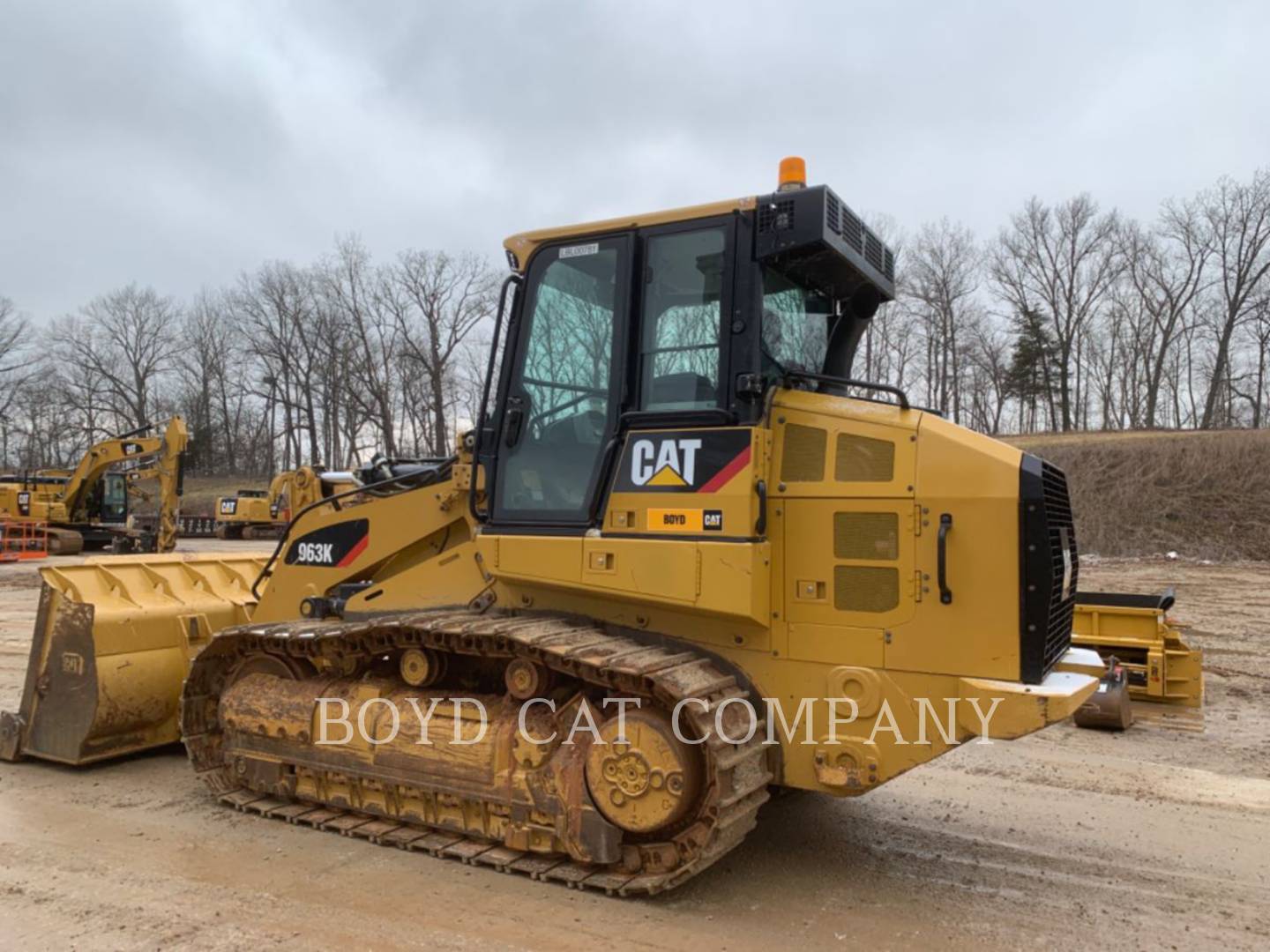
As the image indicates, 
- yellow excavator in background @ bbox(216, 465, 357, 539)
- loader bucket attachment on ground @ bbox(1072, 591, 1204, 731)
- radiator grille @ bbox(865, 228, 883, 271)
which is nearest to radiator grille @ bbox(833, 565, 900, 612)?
radiator grille @ bbox(865, 228, 883, 271)

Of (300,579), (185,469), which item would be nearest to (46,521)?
(300,579)

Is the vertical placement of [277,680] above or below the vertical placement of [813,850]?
above

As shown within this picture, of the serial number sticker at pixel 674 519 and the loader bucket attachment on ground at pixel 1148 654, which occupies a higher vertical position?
the serial number sticker at pixel 674 519

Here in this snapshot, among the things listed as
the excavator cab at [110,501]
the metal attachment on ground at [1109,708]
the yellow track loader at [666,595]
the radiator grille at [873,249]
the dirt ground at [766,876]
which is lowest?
the dirt ground at [766,876]

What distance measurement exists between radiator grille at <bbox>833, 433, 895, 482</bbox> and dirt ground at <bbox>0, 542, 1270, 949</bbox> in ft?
6.13

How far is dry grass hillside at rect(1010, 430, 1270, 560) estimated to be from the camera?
20.7m

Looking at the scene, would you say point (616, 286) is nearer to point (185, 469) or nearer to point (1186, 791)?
point (1186, 791)

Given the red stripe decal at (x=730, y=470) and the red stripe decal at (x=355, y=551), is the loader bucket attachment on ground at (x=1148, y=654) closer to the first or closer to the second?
the red stripe decal at (x=730, y=470)

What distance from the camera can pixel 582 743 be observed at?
4094mm

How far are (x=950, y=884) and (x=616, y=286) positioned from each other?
3.24 metres

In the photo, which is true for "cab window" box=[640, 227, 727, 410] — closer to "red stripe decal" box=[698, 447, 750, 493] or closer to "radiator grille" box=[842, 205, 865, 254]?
"red stripe decal" box=[698, 447, 750, 493]

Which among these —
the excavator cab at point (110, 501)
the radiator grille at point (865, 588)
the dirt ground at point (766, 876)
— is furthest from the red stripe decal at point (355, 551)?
the excavator cab at point (110, 501)

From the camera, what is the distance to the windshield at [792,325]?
13.9 ft

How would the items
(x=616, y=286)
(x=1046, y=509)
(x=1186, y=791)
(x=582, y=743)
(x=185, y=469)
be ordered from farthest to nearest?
1. (x=185, y=469)
2. (x=1186, y=791)
3. (x=616, y=286)
4. (x=582, y=743)
5. (x=1046, y=509)
